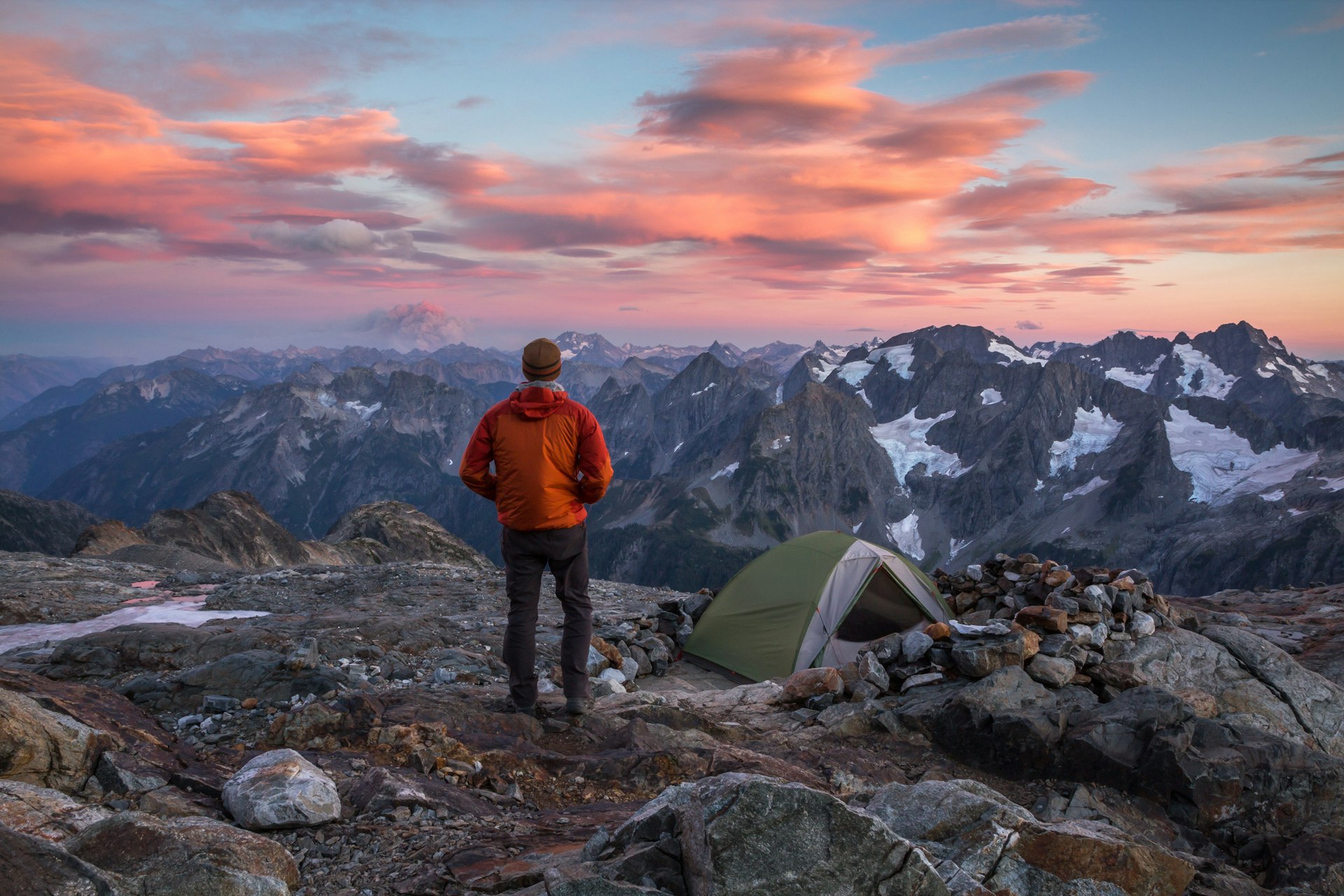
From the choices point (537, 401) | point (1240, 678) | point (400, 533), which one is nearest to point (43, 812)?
point (537, 401)

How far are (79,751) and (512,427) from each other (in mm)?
5582

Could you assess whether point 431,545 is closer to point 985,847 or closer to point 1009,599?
point 1009,599

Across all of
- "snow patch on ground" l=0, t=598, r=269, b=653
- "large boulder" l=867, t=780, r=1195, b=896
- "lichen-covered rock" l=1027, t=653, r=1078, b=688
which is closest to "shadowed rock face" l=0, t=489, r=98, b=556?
"snow patch on ground" l=0, t=598, r=269, b=653

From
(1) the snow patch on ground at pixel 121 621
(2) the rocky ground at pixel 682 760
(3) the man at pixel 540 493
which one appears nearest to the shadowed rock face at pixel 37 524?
(1) the snow patch on ground at pixel 121 621

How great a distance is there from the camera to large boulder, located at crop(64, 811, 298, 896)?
15.5 feet

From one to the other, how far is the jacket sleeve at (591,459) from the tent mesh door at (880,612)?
10596mm

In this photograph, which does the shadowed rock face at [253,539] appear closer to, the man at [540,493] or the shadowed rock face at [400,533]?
the shadowed rock face at [400,533]

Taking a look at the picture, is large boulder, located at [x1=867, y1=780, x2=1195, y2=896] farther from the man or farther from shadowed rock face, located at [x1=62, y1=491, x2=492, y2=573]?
shadowed rock face, located at [x1=62, y1=491, x2=492, y2=573]

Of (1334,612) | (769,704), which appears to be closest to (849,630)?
(769,704)

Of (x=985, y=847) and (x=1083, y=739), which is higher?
(x=985, y=847)

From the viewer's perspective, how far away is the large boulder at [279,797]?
652 cm

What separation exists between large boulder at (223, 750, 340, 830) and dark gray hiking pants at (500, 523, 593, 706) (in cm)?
353

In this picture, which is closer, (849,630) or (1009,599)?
(1009,599)

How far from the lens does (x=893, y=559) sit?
64.3 feet
